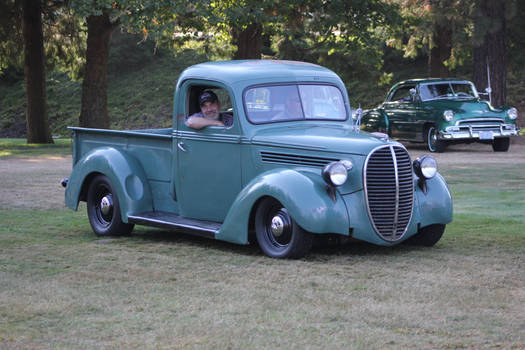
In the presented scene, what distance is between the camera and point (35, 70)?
91.2 feet

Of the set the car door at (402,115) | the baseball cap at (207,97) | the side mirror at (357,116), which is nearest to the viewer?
the baseball cap at (207,97)

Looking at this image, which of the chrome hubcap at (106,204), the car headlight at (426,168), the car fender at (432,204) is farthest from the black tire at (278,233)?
the chrome hubcap at (106,204)

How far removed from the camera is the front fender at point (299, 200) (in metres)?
7.24

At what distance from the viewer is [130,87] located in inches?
1827

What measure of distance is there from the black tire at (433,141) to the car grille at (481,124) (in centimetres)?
84

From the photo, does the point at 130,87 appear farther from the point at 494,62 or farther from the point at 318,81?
the point at 318,81

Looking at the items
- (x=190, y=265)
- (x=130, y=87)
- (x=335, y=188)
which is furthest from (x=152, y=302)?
(x=130, y=87)

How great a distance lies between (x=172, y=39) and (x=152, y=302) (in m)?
22.7

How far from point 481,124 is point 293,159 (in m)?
14.3

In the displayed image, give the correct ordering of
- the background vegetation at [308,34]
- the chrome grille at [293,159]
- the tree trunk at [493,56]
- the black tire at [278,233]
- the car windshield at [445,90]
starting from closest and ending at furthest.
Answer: the black tire at [278,233] < the chrome grille at [293,159] < the background vegetation at [308,34] < the car windshield at [445,90] < the tree trunk at [493,56]

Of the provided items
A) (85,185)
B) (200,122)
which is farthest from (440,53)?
(200,122)

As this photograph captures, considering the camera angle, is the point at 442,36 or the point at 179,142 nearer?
the point at 179,142

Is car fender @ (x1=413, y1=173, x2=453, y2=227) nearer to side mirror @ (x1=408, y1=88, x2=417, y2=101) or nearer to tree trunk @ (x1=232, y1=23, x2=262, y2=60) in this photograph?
side mirror @ (x1=408, y1=88, x2=417, y2=101)

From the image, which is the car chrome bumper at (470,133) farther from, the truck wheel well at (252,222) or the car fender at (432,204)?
the truck wheel well at (252,222)
